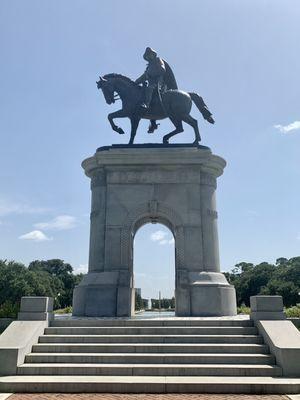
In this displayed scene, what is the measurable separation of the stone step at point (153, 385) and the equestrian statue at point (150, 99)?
Result: 13.1 meters

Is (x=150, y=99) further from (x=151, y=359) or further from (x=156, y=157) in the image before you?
(x=151, y=359)

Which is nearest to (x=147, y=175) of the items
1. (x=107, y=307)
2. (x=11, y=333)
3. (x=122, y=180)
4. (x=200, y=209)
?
(x=122, y=180)

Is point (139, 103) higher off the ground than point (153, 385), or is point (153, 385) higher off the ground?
point (139, 103)

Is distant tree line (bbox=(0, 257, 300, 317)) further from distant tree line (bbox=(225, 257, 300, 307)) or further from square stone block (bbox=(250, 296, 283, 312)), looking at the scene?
square stone block (bbox=(250, 296, 283, 312))

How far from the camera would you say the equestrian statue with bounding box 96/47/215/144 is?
21.1m

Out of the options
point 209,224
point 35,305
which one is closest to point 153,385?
point 35,305

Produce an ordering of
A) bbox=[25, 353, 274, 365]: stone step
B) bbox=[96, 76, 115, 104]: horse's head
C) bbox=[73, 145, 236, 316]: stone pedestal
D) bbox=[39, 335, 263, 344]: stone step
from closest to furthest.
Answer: bbox=[25, 353, 274, 365]: stone step
bbox=[39, 335, 263, 344]: stone step
bbox=[73, 145, 236, 316]: stone pedestal
bbox=[96, 76, 115, 104]: horse's head

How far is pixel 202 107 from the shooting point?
2220cm

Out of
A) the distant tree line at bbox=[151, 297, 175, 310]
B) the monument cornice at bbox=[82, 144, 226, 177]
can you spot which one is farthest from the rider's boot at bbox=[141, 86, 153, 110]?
the distant tree line at bbox=[151, 297, 175, 310]

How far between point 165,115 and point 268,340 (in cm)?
1335

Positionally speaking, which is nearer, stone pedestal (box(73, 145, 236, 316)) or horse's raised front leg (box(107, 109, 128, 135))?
stone pedestal (box(73, 145, 236, 316))

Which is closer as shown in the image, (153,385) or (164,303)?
(153,385)

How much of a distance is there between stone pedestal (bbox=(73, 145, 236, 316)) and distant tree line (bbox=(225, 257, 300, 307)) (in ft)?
169

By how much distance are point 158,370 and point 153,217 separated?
34.2ft
